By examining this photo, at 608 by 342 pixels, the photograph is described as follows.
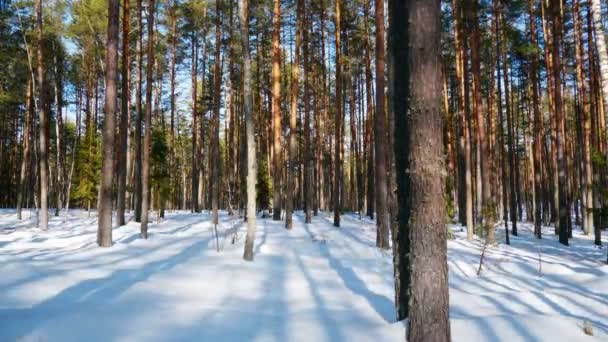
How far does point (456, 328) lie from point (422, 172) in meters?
1.67

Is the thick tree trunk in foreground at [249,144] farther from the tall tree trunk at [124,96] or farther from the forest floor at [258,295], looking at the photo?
the tall tree trunk at [124,96]

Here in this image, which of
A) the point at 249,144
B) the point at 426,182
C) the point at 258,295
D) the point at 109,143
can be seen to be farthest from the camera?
the point at 109,143

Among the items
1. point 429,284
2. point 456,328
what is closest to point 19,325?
point 429,284

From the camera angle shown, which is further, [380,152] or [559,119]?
[559,119]

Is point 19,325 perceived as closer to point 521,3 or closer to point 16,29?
point 521,3

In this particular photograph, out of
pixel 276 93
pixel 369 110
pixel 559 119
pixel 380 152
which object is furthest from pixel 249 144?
pixel 369 110

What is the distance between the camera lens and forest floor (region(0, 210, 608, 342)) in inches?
147

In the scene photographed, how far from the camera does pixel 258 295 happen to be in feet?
18.1

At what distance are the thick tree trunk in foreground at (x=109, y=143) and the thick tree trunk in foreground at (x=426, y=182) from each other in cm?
842

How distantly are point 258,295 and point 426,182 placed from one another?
10.7 ft

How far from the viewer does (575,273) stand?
908 cm

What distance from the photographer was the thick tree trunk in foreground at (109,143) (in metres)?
9.46

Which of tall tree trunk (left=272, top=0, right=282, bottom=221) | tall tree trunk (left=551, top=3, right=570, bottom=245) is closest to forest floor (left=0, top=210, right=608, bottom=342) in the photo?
tall tree trunk (left=272, top=0, right=282, bottom=221)

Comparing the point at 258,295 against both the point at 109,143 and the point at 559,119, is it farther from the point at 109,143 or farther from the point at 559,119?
the point at 559,119
